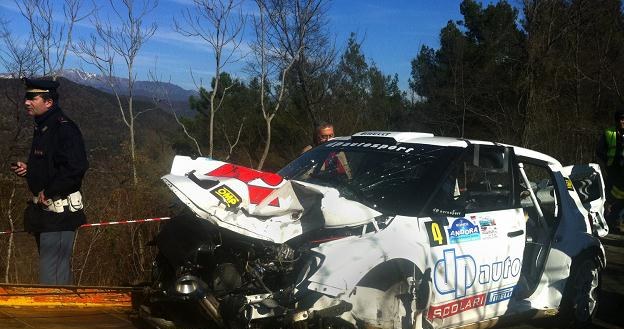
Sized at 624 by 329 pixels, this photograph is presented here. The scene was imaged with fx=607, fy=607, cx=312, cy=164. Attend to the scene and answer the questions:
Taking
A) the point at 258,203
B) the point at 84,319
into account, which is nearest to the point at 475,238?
the point at 258,203

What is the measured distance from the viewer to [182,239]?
12.9ft

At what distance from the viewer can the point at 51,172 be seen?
4.71m

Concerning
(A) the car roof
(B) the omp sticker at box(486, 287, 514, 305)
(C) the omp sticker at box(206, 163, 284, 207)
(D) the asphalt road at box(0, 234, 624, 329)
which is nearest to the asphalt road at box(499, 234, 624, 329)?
(D) the asphalt road at box(0, 234, 624, 329)

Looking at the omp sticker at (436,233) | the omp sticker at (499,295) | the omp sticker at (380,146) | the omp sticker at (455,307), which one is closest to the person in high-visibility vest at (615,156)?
the omp sticker at (499,295)

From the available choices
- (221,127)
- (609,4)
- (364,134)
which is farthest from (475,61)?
(364,134)

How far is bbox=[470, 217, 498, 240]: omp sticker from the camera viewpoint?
4.60 metres

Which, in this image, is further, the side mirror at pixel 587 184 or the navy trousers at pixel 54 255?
the side mirror at pixel 587 184

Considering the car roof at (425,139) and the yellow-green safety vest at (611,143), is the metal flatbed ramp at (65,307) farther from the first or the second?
the yellow-green safety vest at (611,143)

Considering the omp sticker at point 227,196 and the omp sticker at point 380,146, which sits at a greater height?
the omp sticker at point 380,146

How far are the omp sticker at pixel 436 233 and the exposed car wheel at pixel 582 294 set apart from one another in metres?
1.94

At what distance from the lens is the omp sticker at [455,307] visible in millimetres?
4129

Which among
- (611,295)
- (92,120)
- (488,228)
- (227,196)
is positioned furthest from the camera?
(92,120)

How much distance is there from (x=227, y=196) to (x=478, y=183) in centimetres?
229

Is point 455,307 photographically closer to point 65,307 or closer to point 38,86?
point 65,307
